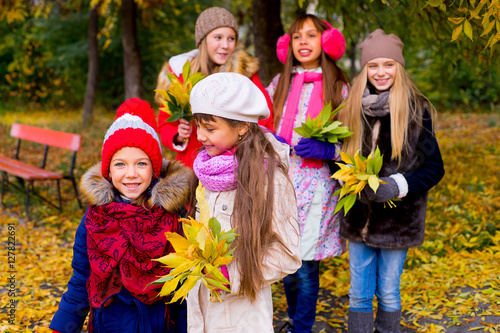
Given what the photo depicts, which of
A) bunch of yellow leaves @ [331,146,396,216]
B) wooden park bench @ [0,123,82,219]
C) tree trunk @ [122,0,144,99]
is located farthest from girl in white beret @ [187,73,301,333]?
tree trunk @ [122,0,144,99]

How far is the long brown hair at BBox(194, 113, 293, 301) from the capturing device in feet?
6.30

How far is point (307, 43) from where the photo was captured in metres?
3.06

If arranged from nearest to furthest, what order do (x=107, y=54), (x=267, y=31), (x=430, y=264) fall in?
1. (x=430, y=264)
2. (x=267, y=31)
3. (x=107, y=54)

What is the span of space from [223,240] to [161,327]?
0.79m

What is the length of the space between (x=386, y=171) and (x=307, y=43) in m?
1.04

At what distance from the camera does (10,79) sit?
1745cm

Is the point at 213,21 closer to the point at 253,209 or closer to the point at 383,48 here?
the point at 383,48

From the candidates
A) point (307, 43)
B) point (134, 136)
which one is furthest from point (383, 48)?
point (134, 136)

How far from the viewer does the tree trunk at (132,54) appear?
9828 mm

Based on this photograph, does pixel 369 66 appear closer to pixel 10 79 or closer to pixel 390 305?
pixel 390 305

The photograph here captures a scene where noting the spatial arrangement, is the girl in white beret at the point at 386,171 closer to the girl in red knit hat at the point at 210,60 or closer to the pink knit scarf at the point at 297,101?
the pink knit scarf at the point at 297,101

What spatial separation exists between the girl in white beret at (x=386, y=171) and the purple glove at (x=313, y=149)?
16 centimetres

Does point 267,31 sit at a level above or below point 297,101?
above

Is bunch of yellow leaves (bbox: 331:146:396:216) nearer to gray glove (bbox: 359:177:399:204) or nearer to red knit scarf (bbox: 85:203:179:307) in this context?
gray glove (bbox: 359:177:399:204)
